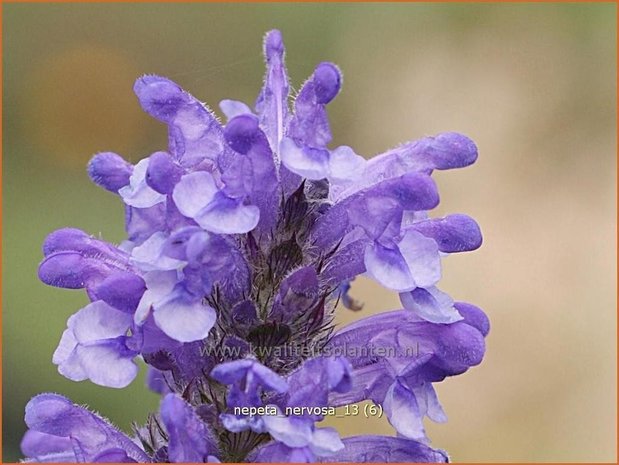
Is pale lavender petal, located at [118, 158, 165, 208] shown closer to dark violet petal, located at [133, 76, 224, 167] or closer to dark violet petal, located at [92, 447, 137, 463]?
dark violet petal, located at [133, 76, 224, 167]

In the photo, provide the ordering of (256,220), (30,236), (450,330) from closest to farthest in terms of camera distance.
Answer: (256,220)
(450,330)
(30,236)

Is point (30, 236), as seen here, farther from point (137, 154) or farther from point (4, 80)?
→ point (4, 80)

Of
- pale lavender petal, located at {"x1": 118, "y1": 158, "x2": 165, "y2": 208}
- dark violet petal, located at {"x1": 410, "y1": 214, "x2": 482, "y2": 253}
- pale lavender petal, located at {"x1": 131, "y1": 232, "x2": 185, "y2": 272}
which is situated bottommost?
pale lavender petal, located at {"x1": 131, "y1": 232, "x2": 185, "y2": 272}

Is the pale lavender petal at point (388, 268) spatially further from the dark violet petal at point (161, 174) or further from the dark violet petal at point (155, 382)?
the dark violet petal at point (155, 382)

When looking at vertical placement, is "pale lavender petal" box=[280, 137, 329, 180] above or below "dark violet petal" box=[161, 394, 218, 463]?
above

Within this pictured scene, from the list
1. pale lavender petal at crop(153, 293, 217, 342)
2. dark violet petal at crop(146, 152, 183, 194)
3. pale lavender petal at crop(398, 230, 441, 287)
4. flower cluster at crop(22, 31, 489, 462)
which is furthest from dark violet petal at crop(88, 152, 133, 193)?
pale lavender petal at crop(398, 230, 441, 287)

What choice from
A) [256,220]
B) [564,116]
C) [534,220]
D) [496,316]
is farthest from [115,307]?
[564,116]

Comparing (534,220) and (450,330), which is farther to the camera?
(534,220)

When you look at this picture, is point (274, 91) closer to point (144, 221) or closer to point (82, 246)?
point (144, 221)
